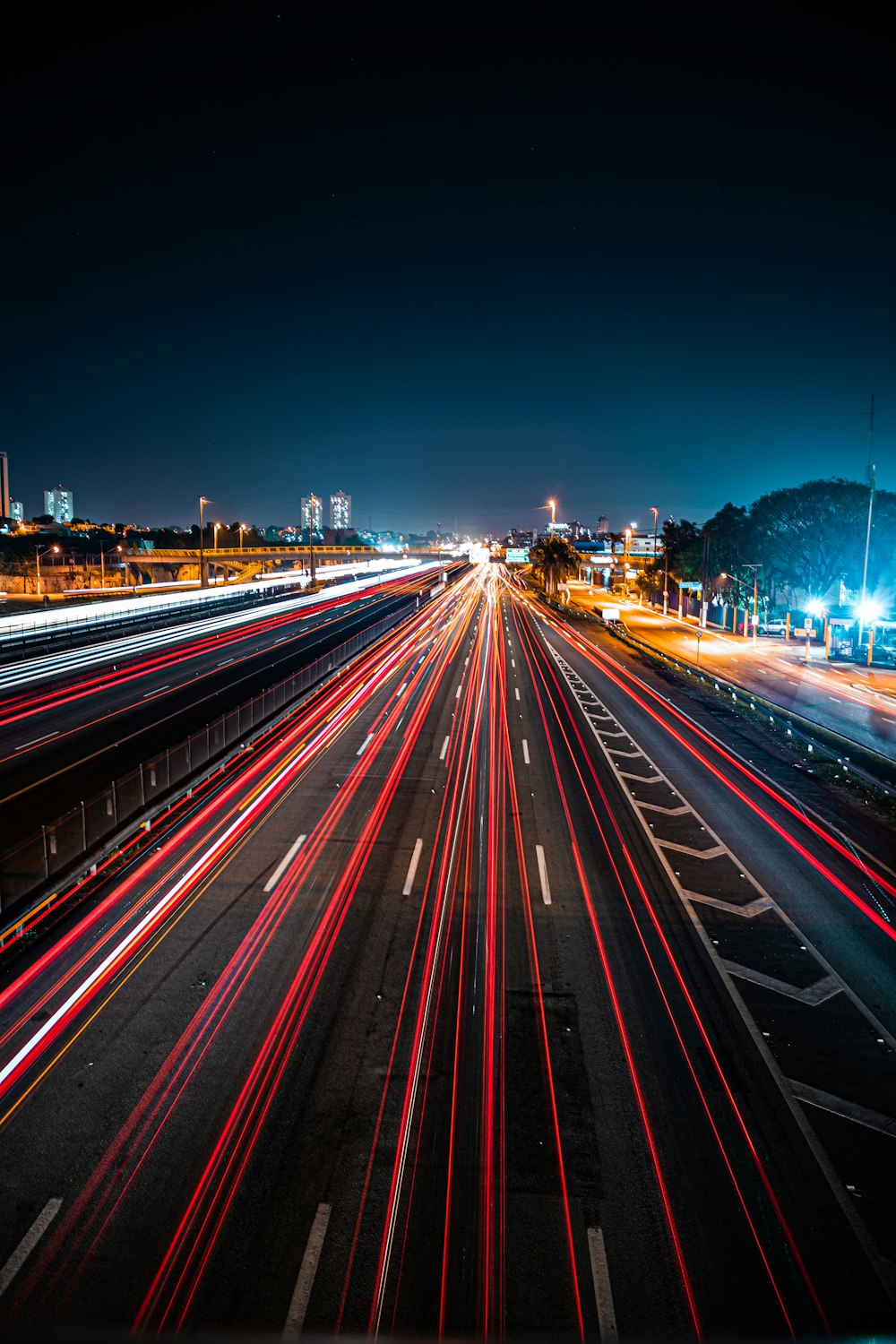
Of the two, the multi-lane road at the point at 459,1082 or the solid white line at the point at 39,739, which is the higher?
the solid white line at the point at 39,739

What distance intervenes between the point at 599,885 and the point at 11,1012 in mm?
10681

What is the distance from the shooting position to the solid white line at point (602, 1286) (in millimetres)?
6121

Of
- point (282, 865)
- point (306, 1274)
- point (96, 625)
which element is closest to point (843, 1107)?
point (306, 1274)

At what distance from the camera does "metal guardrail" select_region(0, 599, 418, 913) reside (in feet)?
44.5

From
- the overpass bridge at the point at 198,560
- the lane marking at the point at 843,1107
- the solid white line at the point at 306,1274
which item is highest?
the overpass bridge at the point at 198,560

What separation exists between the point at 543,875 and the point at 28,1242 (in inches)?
421

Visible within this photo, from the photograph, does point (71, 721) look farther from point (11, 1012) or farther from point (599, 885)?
point (599, 885)

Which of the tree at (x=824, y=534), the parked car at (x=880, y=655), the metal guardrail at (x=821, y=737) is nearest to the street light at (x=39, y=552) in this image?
the tree at (x=824, y=534)

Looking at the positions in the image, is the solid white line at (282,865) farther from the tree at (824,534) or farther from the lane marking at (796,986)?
the tree at (824,534)

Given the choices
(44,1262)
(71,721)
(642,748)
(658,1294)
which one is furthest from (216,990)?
(71,721)

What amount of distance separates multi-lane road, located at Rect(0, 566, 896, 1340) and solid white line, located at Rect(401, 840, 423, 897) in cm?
17

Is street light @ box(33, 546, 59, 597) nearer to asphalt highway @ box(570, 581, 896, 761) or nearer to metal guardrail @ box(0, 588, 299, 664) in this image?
metal guardrail @ box(0, 588, 299, 664)

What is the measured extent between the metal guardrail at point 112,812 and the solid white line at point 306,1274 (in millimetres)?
8414

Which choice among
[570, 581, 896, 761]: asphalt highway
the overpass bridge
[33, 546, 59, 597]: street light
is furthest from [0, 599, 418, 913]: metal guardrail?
[33, 546, 59, 597]: street light
